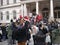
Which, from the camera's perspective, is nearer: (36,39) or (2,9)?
(36,39)

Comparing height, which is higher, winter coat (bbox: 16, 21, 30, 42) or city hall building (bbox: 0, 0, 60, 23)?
city hall building (bbox: 0, 0, 60, 23)

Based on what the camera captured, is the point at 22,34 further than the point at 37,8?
No

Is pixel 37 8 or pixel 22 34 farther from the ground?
pixel 37 8

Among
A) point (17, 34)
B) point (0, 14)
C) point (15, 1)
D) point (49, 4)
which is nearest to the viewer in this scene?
point (17, 34)

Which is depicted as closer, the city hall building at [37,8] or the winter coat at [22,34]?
the winter coat at [22,34]

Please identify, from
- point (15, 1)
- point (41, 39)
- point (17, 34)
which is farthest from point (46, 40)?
point (15, 1)

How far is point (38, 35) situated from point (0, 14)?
4800cm

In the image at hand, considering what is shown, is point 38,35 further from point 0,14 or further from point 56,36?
point 0,14

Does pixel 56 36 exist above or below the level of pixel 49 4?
below

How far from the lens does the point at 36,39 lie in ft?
35.6

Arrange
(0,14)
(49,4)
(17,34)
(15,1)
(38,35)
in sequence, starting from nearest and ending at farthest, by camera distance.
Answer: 1. (38,35)
2. (17,34)
3. (49,4)
4. (15,1)
5. (0,14)

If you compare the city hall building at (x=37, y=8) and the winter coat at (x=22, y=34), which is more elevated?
the city hall building at (x=37, y=8)

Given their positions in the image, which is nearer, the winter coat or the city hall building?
the winter coat

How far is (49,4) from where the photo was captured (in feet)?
143
